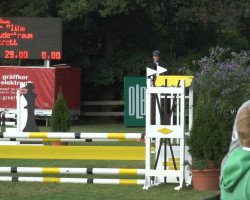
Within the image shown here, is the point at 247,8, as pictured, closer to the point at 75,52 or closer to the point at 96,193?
the point at 75,52

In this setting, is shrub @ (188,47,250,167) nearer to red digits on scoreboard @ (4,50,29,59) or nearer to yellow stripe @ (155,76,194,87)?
yellow stripe @ (155,76,194,87)

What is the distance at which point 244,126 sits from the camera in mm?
4039

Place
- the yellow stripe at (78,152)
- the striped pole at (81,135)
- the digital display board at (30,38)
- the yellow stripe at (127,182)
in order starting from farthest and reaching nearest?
the digital display board at (30,38)
the yellow stripe at (78,152)
the yellow stripe at (127,182)
the striped pole at (81,135)

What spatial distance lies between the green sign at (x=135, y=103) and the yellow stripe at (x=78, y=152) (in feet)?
54.7

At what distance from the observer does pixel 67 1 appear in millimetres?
33438

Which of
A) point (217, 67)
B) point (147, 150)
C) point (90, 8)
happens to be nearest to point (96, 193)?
point (147, 150)

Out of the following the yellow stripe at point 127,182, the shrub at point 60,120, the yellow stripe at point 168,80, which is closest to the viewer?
the yellow stripe at point 127,182

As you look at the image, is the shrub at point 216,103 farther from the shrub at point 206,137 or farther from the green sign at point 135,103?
the green sign at point 135,103

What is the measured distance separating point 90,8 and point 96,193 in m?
22.9

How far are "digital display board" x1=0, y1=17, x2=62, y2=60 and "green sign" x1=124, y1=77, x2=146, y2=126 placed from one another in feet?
9.62

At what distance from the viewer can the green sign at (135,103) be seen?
29.4m

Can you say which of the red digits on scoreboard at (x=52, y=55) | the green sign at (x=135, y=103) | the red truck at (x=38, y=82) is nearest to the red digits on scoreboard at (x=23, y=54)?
the red digits on scoreboard at (x=52, y=55)

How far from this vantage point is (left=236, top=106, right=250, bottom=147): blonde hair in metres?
4.02

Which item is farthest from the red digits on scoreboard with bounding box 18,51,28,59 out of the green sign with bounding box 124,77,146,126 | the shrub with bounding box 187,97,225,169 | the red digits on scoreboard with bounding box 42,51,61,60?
the shrub with bounding box 187,97,225,169
